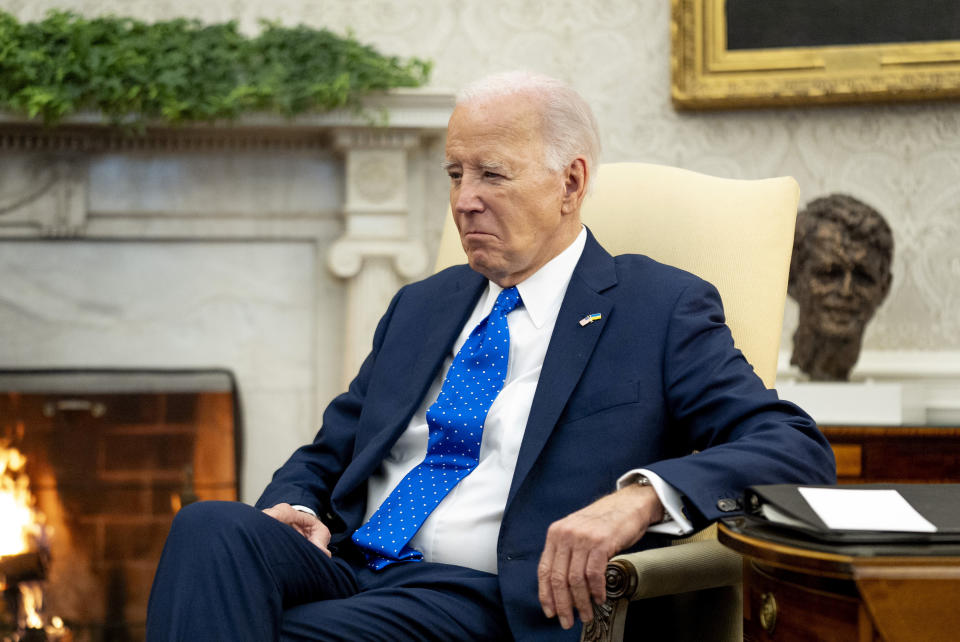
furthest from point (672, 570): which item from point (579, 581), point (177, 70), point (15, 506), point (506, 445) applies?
point (15, 506)

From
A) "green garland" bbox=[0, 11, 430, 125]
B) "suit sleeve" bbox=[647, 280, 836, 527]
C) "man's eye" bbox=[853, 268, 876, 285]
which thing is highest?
"green garland" bbox=[0, 11, 430, 125]

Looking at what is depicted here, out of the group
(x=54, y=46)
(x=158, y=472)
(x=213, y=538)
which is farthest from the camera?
(x=158, y=472)

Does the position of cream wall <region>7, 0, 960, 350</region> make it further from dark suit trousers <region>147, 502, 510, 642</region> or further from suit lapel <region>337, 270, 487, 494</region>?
dark suit trousers <region>147, 502, 510, 642</region>

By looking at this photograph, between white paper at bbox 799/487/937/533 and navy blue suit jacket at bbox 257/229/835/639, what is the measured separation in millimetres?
137

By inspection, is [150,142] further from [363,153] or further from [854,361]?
[854,361]

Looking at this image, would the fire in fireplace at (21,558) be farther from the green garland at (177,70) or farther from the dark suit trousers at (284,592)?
the dark suit trousers at (284,592)

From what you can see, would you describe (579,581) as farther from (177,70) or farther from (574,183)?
(177,70)

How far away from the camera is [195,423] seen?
300cm

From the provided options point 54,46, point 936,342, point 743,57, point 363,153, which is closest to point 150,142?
point 54,46

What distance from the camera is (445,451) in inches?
63.7

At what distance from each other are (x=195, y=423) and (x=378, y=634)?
1804 millimetres

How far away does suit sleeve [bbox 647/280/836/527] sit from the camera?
126 centimetres

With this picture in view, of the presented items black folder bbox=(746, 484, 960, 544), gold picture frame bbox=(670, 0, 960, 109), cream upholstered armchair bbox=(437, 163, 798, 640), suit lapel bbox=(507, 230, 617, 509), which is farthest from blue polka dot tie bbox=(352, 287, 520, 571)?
gold picture frame bbox=(670, 0, 960, 109)

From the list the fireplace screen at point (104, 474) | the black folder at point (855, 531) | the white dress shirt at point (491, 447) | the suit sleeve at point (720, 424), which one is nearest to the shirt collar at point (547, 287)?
the white dress shirt at point (491, 447)
